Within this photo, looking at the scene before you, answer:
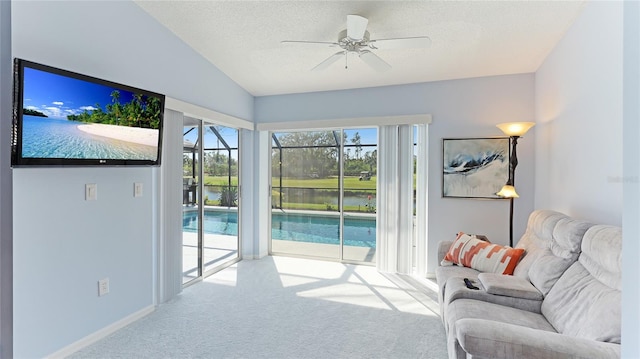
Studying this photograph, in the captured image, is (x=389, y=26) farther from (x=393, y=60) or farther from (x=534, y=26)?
(x=534, y=26)

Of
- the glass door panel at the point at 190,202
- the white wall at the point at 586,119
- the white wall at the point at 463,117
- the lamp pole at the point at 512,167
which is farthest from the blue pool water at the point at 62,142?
the lamp pole at the point at 512,167

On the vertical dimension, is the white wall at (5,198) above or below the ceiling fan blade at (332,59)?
below

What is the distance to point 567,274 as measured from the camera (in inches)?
78.7

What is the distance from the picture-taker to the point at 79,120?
217 centimetres

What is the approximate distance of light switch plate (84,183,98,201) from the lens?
2.43 metres

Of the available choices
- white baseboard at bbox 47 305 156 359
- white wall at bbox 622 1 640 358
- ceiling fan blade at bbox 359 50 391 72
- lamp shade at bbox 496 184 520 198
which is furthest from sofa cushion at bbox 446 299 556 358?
white baseboard at bbox 47 305 156 359

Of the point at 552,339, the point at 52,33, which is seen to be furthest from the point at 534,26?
the point at 52,33

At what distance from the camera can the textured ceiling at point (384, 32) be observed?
262 centimetres

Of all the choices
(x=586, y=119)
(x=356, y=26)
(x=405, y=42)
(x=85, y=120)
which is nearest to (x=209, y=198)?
(x=85, y=120)

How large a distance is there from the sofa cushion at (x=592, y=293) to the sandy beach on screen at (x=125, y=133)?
3180 millimetres

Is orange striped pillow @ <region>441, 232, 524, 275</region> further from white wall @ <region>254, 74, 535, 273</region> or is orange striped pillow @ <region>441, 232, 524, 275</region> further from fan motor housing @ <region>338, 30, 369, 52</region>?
fan motor housing @ <region>338, 30, 369, 52</region>

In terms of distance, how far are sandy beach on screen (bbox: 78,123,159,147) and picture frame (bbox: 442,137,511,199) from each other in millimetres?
3235

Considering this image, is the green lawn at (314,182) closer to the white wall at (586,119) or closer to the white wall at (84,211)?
the white wall at (84,211)

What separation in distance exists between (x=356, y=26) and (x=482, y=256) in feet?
7.37
